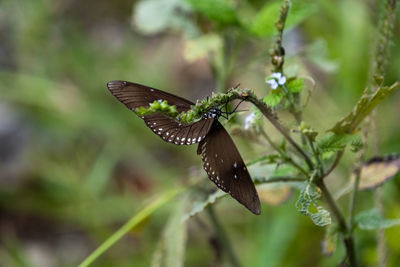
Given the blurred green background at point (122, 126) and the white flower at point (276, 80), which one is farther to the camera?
the blurred green background at point (122, 126)

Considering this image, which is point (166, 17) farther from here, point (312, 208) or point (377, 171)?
point (312, 208)

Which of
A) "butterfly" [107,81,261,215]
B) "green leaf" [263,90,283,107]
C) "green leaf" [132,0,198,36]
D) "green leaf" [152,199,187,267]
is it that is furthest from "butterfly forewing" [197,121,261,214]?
"green leaf" [132,0,198,36]

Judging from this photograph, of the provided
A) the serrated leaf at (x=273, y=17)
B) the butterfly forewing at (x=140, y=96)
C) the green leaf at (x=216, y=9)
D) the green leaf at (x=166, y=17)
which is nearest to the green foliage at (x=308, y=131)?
the butterfly forewing at (x=140, y=96)

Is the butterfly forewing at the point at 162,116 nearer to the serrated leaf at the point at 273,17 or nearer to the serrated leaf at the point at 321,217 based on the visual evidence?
the serrated leaf at the point at 321,217

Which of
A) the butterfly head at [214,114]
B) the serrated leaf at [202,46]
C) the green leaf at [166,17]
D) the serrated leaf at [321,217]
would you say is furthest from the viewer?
the green leaf at [166,17]

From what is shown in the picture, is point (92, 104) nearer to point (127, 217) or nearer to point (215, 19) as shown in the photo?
point (127, 217)
